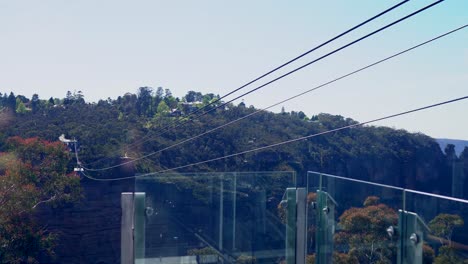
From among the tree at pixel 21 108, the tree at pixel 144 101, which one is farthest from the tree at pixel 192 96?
the tree at pixel 21 108

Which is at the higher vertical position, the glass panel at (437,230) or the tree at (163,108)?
the tree at (163,108)

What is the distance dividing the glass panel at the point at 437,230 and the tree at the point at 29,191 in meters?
8.01

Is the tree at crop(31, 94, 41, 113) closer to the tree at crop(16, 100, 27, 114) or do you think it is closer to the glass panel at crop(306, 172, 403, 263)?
the tree at crop(16, 100, 27, 114)

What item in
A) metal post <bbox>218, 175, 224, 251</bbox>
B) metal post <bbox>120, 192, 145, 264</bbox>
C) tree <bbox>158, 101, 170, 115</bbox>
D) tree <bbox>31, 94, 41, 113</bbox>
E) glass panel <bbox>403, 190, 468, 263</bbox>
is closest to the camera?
glass panel <bbox>403, 190, 468, 263</bbox>

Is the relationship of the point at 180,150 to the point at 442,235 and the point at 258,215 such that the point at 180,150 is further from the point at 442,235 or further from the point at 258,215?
the point at 442,235

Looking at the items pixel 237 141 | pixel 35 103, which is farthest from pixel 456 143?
pixel 35 103

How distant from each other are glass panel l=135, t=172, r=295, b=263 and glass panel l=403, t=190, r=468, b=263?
131cm

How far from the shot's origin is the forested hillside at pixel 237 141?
33.8 ft

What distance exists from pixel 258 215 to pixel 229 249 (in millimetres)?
322

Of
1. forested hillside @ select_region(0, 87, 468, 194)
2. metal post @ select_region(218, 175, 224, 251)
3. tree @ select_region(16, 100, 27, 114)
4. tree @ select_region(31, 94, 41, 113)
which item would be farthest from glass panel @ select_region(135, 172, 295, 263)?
tree @ select_region(31, 94, 41, 113)

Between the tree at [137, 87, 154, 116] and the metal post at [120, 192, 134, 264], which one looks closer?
the metal post at [120, 192, 134, 264]

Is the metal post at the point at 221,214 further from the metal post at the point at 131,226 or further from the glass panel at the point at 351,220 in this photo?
the metal post at the point at 131,226

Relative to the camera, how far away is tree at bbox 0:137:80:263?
30.5 ft

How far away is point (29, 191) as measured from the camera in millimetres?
9766
